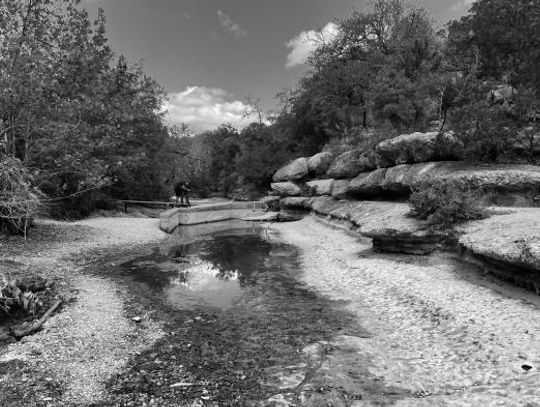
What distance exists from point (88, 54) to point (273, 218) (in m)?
18.4

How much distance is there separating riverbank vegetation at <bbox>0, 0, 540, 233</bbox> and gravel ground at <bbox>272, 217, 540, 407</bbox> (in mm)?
7720

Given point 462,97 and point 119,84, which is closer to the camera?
point 462,97

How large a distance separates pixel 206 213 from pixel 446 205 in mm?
22656

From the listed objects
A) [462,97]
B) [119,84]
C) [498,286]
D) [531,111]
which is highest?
[119,84]

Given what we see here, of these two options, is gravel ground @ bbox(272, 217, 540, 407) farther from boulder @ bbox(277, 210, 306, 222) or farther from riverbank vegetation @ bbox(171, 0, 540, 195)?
boulder @ bbox(277, 210, 306, 222)

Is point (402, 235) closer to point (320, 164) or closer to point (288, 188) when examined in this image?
point (320, 164)

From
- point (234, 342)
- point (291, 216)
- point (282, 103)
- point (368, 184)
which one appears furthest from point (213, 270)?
point (282, 103)

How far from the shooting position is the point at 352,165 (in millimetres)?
25375

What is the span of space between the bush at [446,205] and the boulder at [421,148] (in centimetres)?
354

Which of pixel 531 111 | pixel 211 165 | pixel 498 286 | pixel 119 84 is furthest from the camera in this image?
pixel 211 165

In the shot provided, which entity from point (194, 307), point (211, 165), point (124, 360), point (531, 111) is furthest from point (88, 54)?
point (211, 165)

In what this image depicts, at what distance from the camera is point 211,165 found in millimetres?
62594

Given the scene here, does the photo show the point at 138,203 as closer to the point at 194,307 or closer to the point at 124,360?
the point at 194,307

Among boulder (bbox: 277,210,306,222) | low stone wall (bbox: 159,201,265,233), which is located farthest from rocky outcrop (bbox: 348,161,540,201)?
low stone wall (bbox: 159,201,265,233)
